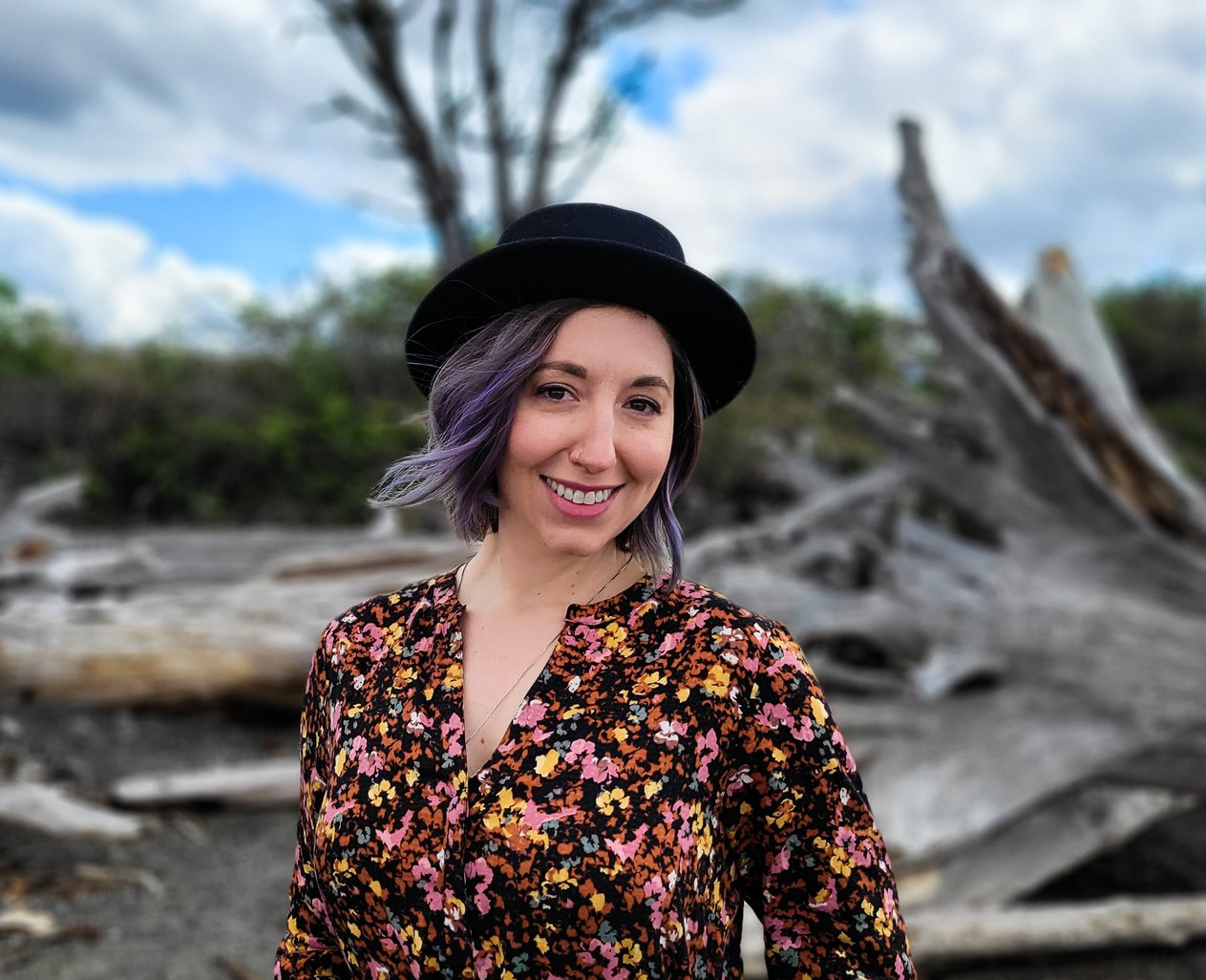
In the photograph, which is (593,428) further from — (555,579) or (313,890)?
(313,890)

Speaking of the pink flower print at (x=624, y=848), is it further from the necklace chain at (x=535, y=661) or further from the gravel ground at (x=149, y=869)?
the gravel ground at (x=149, y=869)

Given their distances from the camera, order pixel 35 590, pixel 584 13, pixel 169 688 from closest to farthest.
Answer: pixel 169 688, pixel 35 590, pixel 584 13

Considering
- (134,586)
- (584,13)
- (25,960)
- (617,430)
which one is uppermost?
(584,13)

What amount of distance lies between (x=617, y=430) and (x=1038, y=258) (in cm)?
432

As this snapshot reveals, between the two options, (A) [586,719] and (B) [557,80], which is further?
(B) [557,80]

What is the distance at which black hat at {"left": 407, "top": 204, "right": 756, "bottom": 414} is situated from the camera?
150 cm

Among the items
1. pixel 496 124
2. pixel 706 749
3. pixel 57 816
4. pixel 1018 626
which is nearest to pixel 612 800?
pixel 706 749

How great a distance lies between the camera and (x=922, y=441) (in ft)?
15.5

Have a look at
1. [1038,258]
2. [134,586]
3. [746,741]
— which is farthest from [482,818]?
[134,586]

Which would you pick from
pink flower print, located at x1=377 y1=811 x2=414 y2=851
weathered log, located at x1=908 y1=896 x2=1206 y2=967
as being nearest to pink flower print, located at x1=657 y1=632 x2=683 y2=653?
pink flower print, located at x1=377 y1=811 x2=414 y2=851

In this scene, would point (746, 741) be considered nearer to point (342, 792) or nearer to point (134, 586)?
point (342, 792)

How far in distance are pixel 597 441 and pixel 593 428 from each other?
0.02 metres

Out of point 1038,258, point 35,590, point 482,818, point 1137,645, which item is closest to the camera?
point 482,818

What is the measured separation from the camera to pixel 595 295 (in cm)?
152
